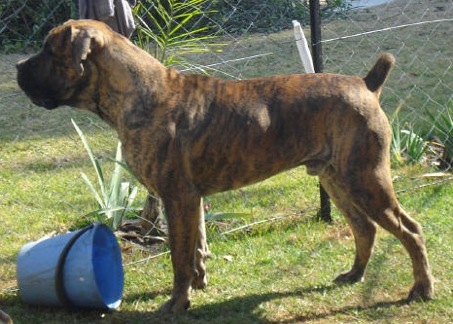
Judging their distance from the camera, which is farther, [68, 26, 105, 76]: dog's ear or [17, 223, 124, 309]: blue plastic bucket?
[17, 223, 124, 309]: blue plastic bucket

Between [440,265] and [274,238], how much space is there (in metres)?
1.27

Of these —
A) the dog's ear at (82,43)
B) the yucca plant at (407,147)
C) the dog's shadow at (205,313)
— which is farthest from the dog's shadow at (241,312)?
the yucca plant at (407,147)

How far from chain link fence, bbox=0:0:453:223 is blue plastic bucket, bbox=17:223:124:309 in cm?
316

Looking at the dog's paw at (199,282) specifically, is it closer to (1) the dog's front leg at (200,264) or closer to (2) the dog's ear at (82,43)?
(1) the dog's front leg at (200,264)

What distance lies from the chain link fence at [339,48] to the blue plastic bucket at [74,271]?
3165 mm

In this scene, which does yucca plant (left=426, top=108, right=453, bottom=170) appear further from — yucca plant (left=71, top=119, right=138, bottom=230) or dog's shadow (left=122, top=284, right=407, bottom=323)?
yucca plant (left=71, top=119, right=138, bottom=230)

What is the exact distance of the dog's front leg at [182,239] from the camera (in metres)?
5.24

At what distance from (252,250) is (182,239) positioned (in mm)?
1259

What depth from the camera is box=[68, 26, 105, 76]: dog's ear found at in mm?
5008

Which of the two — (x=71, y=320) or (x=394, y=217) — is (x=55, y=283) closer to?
(x=71, y=320)

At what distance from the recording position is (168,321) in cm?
530

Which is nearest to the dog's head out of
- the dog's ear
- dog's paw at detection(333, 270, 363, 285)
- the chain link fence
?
the dog's ear

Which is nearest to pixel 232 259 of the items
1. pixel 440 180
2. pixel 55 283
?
pixel 55 283

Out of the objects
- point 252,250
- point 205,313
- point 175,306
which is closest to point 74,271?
point 175,306
